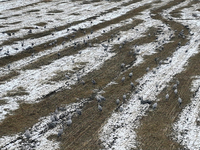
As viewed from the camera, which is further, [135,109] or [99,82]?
[99,82]

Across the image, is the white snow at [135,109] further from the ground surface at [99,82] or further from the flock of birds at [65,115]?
the flock of birds at [65,115]

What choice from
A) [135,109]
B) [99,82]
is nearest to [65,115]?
[135,109]

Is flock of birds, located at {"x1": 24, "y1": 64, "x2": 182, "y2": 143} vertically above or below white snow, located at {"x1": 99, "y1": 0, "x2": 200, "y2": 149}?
above

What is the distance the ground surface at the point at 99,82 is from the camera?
12387 millimetres

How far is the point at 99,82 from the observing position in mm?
17969

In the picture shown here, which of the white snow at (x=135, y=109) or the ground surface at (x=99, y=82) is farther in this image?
the ground surface at (x=99, y=82)

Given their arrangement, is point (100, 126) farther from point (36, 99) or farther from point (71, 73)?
point (71, 73)

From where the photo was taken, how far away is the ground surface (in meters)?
12.4

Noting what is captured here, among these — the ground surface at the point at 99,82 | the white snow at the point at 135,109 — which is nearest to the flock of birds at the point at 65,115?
the ground surface at the point at 99,82

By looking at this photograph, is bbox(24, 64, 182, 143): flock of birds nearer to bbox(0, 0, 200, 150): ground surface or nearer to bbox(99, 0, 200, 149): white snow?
bbox(0, 0, 200, 150): ground surface

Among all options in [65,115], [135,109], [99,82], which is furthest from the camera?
[99,82]

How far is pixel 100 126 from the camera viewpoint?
13117 millimetres

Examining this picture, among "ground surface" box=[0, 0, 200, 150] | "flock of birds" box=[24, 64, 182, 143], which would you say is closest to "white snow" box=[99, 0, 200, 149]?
"ground surface" box=[0, 0, 200, 150]

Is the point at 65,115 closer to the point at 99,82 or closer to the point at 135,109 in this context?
the point at 135,109
